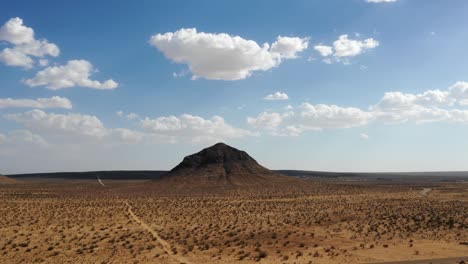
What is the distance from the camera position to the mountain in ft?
328

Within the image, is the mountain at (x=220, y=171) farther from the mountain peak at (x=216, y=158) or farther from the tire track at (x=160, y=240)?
the tire track at (x=160, y=240)

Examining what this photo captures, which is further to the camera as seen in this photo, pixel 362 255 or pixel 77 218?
pixel 77 218

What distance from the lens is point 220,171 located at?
108 m

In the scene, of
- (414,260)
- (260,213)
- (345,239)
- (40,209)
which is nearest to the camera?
(414,260)

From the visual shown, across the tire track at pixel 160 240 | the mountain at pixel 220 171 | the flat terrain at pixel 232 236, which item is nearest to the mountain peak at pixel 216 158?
the mountain at pixel 220 171

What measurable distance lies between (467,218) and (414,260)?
1885 cm

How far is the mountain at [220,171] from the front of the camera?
100 meters

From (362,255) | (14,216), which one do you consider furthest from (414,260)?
(14,216)

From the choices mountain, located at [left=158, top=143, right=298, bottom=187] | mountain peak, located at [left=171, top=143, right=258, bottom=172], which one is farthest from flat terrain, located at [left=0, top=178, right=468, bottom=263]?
mountain peak, located at [left=171, top=143, right=258, bottom=172]

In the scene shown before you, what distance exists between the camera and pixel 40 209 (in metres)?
45.0

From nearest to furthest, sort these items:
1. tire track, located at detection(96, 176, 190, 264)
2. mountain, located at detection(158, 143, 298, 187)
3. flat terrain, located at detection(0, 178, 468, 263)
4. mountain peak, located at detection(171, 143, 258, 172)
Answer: tire track, located at detection(96, 176, 190, 264) < flat terrain, located at detection(0, 178, 468, 263) < mountain, located at detection(158, 143, 298, 187) < mountain peak, located at detection(171, 143, 258, 172)

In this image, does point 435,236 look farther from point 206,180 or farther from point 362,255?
point 206,180

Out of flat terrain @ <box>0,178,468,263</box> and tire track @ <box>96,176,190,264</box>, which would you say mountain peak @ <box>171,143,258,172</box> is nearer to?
flat terrain @ <box>0,178,468,263</box>

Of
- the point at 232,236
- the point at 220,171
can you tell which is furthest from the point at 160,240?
the point at 220,171
